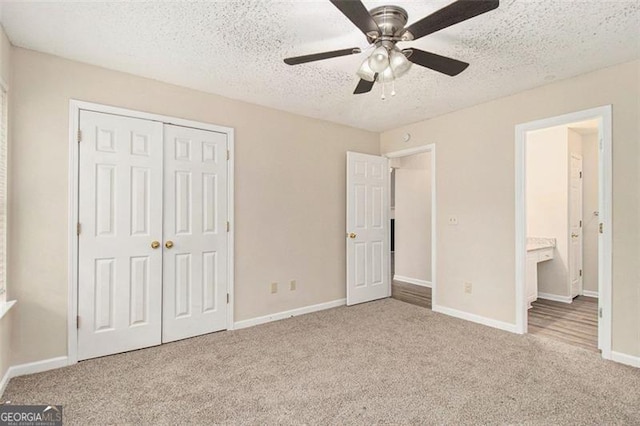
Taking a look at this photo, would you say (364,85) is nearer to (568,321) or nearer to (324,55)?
(324,55)

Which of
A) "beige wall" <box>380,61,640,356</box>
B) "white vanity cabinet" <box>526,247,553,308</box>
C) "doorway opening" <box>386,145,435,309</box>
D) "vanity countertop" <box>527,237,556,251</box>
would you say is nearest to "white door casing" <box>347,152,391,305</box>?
"beige wall" <box>380,61,640,356</box>

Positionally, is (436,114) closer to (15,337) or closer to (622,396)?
(622,396)

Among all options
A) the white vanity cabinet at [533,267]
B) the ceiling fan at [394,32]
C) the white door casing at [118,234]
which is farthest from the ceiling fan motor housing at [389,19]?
the white vanity cabinet at [533,267]

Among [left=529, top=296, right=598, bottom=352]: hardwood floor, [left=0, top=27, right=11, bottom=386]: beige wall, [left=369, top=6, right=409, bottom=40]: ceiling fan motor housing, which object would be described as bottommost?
[left=529, top=296, right=598, bottom=352]: hardwood floor

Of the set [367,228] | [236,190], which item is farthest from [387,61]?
[367,228]

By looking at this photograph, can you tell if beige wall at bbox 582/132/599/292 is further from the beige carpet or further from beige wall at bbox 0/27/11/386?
beige wall at bbox 0/27/11/386

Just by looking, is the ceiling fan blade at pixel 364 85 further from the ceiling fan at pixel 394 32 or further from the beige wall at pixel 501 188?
the beige wall at pixel 501 188

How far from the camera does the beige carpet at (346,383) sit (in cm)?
196

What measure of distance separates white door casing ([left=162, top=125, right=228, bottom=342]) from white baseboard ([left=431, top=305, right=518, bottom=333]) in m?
2.57

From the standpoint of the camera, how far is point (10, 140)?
2387 millimetres

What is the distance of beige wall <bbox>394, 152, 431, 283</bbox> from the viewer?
222 inches

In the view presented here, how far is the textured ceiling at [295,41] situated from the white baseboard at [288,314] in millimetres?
2431

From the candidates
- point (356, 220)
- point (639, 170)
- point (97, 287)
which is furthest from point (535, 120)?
point (97, 287)

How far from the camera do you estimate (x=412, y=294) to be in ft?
16.4
